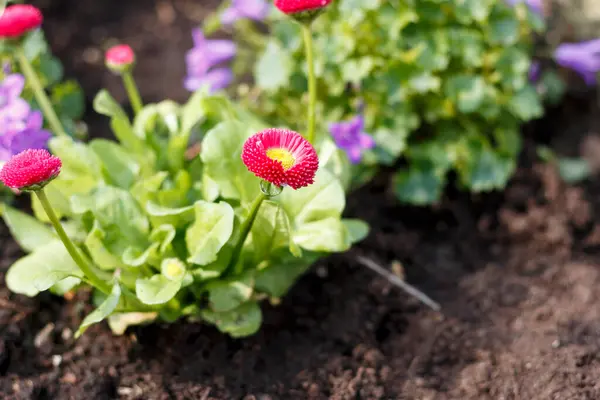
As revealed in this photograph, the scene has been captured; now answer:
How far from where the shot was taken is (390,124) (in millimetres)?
2477

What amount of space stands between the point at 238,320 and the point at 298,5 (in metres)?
0.84

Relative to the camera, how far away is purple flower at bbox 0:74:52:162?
6.44ft

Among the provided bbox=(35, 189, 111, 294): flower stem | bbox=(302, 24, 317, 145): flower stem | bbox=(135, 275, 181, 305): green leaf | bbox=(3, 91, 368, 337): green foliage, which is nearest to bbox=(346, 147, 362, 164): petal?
bbox=(3, 91, 368, 337): green foliage

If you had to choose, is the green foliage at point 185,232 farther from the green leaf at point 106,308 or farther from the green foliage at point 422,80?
the green foliage at point 422,80

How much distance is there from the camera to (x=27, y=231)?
201 centimetres

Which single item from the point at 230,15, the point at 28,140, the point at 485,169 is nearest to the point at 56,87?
the point at 28,140

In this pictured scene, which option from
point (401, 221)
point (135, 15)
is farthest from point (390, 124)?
point (135, 15)

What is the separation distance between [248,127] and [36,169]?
0.63 metres

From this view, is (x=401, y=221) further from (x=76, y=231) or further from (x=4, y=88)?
(x=4, y=88)

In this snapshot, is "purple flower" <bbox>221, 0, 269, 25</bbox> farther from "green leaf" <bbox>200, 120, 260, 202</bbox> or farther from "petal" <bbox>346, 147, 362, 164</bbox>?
"green leaf" <bbox>200, 120, 260, 202</bbox>

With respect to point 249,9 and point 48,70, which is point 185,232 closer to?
point 48,70

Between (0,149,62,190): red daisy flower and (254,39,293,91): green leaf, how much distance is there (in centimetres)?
112

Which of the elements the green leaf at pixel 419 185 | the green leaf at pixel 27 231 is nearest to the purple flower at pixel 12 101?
the green leaf at pixel 27 231

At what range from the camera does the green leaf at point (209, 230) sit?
1.72 m
